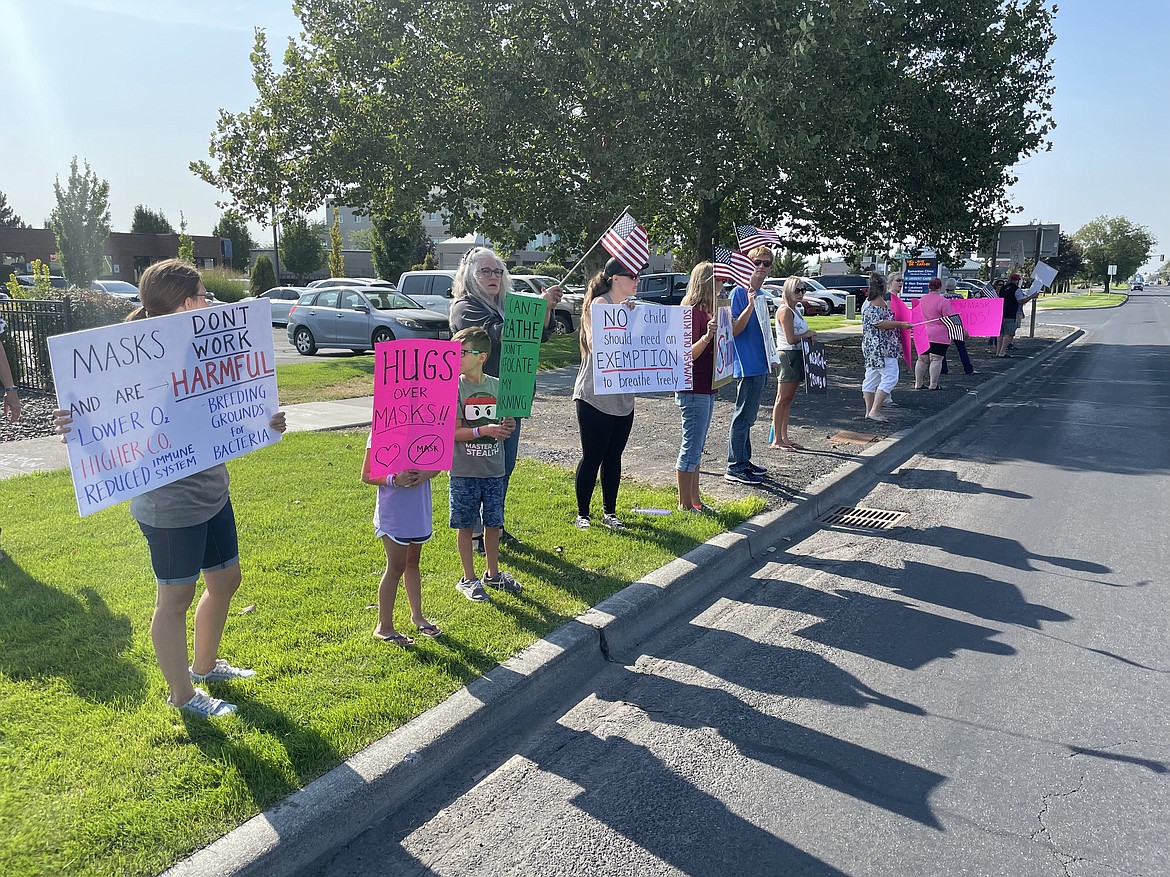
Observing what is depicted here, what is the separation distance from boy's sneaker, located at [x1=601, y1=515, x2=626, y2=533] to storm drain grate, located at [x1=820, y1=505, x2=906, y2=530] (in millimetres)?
1995

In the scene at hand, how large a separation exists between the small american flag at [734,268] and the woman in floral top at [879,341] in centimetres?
323

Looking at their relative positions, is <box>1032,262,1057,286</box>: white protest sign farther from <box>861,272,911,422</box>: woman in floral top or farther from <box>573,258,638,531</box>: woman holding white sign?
<box>573,258,638,531</box>: woman holding white sign

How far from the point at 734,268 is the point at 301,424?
232 inches

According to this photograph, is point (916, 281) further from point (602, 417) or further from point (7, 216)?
point (7, 216)

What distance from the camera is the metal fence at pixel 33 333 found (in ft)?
41.4

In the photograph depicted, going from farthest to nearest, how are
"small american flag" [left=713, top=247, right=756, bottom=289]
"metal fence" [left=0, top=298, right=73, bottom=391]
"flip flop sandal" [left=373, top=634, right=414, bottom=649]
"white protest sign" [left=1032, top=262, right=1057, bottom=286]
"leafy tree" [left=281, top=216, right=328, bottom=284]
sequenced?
"leafy tree" [left=281, top=216, right=328, bottom=284] < "white protest sign" [left=1032, top=262, right=1057, bottom=286] < "metal fence" [left=0, top=298, right=73, bottom=391] < "small american flag" [left=713, top=247, right=756, bottom=289] < "flip flop sandal" [left=373, top=634, right=414, bottom=649]

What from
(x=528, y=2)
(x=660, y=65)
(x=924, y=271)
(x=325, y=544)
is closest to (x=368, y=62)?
(x=528, y=2)

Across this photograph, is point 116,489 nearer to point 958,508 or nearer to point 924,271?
Result: point 958,508

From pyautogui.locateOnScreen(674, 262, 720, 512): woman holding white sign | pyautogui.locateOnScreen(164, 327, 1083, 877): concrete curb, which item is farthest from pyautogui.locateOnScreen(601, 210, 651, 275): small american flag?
pyautogui.locateOnScreen(164, 327, 1083, 877): concrete curb

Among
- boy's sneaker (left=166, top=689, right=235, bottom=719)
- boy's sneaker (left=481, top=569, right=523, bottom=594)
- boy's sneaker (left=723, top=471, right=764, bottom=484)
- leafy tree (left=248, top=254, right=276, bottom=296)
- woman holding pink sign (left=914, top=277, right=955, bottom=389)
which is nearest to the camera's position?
boy's sneaker (left=166, top=689, right=235, bottom=719)

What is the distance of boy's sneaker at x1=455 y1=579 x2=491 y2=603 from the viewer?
4.96 meters

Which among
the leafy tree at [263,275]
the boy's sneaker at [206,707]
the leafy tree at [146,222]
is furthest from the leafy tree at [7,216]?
the boy's sneaker at [206,707]

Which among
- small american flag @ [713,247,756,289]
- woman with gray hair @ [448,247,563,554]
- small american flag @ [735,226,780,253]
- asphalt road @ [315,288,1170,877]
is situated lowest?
asphalt road @ [315,288,1170,877]

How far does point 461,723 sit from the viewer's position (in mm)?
3656
